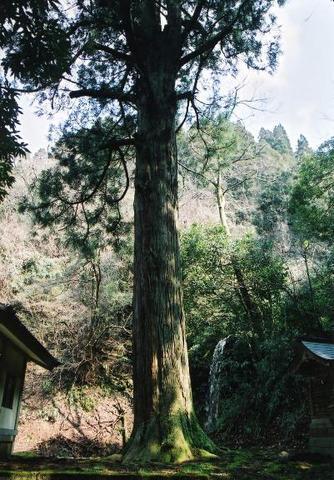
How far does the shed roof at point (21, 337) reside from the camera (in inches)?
279

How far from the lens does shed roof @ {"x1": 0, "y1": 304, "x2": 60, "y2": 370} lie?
7086mm

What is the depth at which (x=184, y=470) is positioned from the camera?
3.35 metres

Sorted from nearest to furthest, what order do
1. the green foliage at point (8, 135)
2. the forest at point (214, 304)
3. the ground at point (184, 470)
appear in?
the ground at point (184, 470)
the green foliage at point (8, 135)
the forest at point (214, 304)

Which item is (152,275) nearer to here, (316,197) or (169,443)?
(169,443)

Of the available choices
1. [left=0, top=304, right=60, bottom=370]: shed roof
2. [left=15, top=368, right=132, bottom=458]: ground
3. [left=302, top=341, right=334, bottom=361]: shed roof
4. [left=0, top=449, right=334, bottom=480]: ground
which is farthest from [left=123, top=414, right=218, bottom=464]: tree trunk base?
[left=15, top=368, right=132, bottom=458]: ground

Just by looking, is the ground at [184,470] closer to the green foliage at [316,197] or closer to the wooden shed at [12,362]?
the wooden shed at [12,362]

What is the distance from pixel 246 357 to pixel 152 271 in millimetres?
8830

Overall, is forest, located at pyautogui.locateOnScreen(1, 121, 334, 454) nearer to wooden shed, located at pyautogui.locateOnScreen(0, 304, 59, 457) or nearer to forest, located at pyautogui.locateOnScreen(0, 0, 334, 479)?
forest, located at pyautogui.locateOnScreen(0, 0, 334, 479)

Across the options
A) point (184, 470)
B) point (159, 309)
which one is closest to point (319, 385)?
point (159, 309)

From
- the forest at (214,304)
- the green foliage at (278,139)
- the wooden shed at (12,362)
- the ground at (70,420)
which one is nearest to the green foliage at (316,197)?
the forest at (214,304)

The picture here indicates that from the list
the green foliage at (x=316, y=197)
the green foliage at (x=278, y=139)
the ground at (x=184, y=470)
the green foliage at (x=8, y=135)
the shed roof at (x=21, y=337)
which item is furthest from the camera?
the green foliage at (x=278, y=139)

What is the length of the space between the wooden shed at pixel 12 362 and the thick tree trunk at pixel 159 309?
3.26 metres

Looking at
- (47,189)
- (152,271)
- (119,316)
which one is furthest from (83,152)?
(119,316)

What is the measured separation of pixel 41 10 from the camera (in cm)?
490
